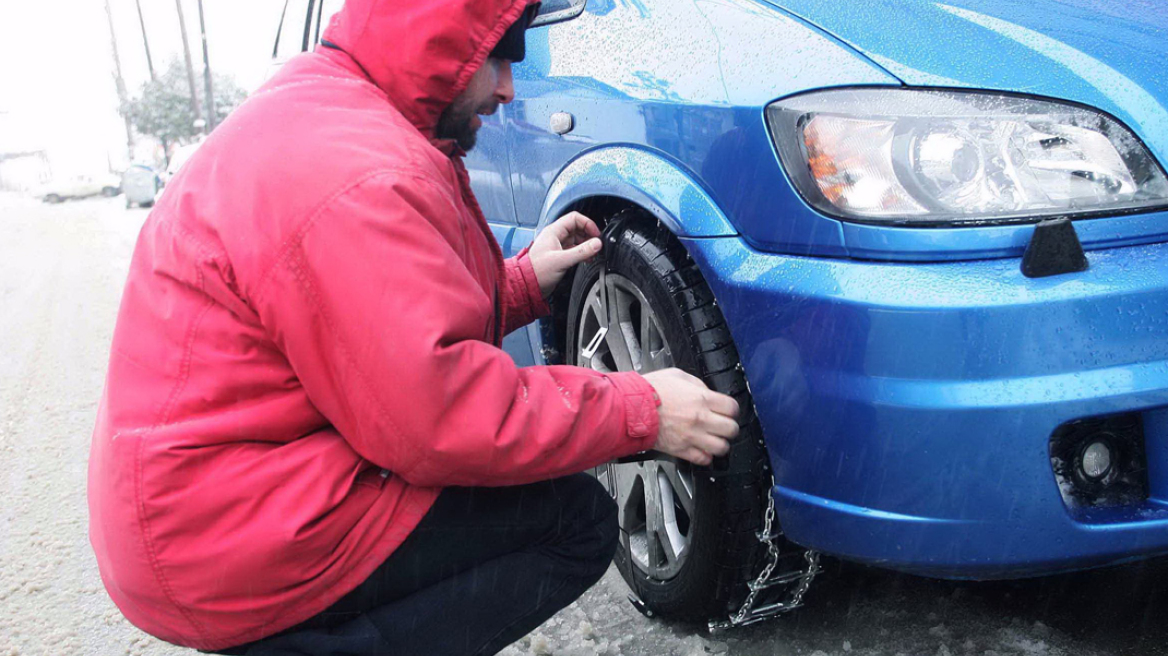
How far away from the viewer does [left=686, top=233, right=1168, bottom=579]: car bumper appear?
145 cm

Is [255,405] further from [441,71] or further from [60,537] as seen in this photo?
[60,537]

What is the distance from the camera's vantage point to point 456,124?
1.61m

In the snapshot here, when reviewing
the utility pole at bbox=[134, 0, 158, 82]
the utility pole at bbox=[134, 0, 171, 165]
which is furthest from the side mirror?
the utility pole at bbox=[134, 0, 158, 82]

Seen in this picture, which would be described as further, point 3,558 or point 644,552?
point 3,558

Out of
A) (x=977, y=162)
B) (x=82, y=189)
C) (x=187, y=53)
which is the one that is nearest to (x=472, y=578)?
(x=977, y=162)

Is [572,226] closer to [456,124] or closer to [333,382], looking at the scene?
[456,124]

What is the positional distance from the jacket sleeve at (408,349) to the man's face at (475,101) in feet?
0.79

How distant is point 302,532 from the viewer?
1.40 metres

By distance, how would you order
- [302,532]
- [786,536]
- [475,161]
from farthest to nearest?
[475,161] < [786,536] < [302,532]

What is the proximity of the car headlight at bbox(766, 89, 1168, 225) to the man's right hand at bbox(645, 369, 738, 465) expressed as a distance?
0.35 metres

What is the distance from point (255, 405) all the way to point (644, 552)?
1.16 metres

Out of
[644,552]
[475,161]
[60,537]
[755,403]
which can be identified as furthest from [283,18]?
[755,403]

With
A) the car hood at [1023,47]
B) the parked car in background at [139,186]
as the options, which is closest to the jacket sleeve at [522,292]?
the car hood at [1023,47]

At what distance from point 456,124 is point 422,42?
0.70 feet
